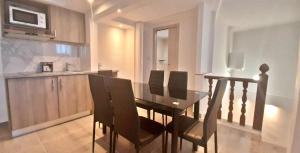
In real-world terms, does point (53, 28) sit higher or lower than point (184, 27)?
lower

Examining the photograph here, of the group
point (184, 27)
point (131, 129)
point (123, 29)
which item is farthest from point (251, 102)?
point (123, 29)

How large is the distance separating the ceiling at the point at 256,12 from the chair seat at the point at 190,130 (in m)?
2.01

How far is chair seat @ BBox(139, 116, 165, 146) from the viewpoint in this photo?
138 centimetres

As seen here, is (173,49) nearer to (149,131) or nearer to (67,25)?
(67,25)

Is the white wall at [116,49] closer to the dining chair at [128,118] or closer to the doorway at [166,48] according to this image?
the doorway at [166,48]

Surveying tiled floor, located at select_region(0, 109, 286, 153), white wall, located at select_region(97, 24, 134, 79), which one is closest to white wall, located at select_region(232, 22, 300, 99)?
tiled floor, located at select_region(0, 109, 286, 153)

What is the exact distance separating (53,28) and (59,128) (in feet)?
6.12

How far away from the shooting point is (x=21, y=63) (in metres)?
2.70

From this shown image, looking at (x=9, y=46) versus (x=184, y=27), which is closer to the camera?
(x=9, y=46)

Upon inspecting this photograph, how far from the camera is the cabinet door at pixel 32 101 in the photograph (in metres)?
2.14

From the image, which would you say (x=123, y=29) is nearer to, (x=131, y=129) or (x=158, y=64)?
(x=158, y=64)

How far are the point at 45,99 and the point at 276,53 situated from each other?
381cm

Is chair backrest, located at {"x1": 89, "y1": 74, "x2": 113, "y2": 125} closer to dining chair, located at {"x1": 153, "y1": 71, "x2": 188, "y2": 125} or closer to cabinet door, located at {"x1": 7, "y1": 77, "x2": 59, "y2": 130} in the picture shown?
dining chair, located at {"x1": 153, "y1": 71, "x2": 188, "y2": 125}

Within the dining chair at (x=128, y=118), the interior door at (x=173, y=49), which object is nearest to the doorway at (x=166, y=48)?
the interior door at (x=173, y=49)
